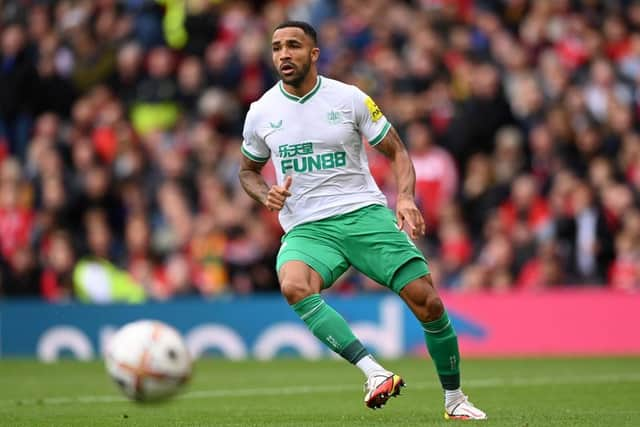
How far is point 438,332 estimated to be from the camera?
9.20 meters

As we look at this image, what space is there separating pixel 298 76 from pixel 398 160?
0.85 meters

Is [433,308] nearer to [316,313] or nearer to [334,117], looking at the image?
[316,313]

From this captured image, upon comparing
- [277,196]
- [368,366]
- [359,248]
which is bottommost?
[368,366]

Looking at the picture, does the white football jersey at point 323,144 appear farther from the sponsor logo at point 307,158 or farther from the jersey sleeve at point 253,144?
the jersey sleeve at point 253,144

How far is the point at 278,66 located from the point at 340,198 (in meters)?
0.96

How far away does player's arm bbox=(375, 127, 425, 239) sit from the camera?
8930 mm

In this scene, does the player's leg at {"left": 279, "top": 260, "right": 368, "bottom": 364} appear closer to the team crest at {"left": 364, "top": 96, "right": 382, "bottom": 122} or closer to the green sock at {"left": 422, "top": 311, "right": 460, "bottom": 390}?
the green sock at {"left": 422, "top": 311, "right": 460, "bottom": 390}

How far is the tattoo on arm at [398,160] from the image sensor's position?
928cm

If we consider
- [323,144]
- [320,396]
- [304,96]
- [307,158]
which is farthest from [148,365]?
[320,396]

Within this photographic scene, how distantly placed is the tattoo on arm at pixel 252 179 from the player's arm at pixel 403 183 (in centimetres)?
84

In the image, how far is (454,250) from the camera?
718 inches

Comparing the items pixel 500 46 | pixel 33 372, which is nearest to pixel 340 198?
pixel 33 372

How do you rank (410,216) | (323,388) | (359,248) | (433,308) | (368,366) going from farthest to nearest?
(323,388) → (359,248) → (433,308) → (410,216) → (368,366)

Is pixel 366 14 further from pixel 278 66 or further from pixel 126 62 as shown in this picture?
pixel 278 66
